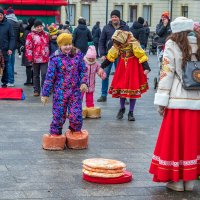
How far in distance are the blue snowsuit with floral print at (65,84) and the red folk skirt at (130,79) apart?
2658 millimetres

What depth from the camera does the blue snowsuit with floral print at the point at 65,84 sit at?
31.7ft

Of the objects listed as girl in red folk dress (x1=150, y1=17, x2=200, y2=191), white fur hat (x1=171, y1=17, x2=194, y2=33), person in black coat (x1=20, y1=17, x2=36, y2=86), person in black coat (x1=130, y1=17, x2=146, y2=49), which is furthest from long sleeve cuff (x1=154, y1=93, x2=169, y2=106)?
person in black coat (x1=130, y1=17, x2=146, y2=49)

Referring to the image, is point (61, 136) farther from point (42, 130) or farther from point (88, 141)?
point (42, 130)

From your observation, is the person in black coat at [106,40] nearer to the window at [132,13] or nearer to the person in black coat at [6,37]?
the person in black coat at [6,37]

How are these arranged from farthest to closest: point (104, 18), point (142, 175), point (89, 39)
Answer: point (104, 18)
point (89, 39)
point (142, 175)

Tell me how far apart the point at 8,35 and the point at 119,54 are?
466 cm

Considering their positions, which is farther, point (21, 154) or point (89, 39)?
point (89, 39)

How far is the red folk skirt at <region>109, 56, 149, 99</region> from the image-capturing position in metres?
12.4

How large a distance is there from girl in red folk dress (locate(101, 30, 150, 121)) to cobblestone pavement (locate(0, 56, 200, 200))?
0.51 m

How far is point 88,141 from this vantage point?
34.2 ft

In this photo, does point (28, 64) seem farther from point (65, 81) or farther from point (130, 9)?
point (130, 9)

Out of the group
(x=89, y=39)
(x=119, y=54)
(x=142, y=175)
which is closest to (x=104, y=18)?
(x=89, y=39)

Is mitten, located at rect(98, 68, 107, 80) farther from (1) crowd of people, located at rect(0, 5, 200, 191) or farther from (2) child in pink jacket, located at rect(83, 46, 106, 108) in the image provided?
(2) child in pink jacket, located at rect(83, 46, 106, 108)

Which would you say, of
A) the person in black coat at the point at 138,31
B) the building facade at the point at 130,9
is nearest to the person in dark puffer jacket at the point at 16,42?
the person in black coat at the point at 138,31
